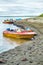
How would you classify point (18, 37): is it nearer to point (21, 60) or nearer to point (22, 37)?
point (22, 37)

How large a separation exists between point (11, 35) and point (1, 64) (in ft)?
92.0

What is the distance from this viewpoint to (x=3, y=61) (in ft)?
44.5

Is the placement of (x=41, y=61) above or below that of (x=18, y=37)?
above

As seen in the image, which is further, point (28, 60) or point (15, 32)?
point (15, 32)

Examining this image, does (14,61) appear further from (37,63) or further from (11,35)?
(11,35)

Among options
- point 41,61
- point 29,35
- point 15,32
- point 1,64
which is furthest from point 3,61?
point 15,32

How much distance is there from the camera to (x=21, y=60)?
13.6 meters

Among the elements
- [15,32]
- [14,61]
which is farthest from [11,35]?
[14,61]

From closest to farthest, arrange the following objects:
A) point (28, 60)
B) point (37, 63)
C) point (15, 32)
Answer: point (37, 63)
point (28, 60)
point (15, 32)

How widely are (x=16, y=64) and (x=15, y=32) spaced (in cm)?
2789

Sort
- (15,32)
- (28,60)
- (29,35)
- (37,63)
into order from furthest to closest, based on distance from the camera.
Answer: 1. (15,32)
2. (29,35)
3. (28,60)
4. (37,63)

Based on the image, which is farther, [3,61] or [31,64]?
[3,61]

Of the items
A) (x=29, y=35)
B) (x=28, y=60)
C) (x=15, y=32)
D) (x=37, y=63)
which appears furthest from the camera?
(x=15, y=32)

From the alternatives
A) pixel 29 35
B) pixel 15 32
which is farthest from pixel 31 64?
pixel 15 32
